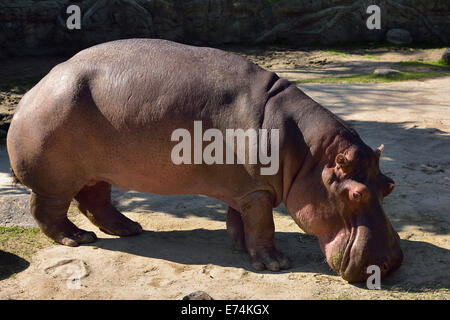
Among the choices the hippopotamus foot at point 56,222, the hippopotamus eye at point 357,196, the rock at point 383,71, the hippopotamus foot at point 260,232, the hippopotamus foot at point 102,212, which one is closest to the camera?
the hippopotamus eye at point 357,196

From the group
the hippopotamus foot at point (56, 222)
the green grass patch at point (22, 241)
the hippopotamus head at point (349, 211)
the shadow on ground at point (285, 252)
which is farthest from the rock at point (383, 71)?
the green grass patch at point (22, 241)

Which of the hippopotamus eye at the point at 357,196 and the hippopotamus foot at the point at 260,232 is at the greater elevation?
the hippopotamus eye at the point at 357,196

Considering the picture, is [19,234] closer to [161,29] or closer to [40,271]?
[40,271]

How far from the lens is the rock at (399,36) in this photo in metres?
16.0

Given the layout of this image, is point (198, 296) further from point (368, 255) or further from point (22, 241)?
point (22, 241)

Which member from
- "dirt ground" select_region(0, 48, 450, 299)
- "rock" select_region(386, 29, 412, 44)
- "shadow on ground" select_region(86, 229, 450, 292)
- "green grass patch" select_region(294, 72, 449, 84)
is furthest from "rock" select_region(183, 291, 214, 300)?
"rock" select_region(386, 29, 412, 44)

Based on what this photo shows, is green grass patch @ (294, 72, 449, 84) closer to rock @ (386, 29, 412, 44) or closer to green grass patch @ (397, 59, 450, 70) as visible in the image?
green grass patch @ (397, 59, 450, 70)

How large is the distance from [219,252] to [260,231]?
1.73 feet

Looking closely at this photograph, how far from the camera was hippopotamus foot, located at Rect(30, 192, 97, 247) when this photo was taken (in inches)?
188

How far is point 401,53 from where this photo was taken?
14.9 metres

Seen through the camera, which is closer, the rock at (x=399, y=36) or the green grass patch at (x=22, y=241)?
the green grass patch at (x=22, y=241)

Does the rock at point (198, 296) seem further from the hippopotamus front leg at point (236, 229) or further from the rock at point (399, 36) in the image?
the rock at point (399, 36)

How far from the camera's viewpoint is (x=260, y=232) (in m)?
4.47
